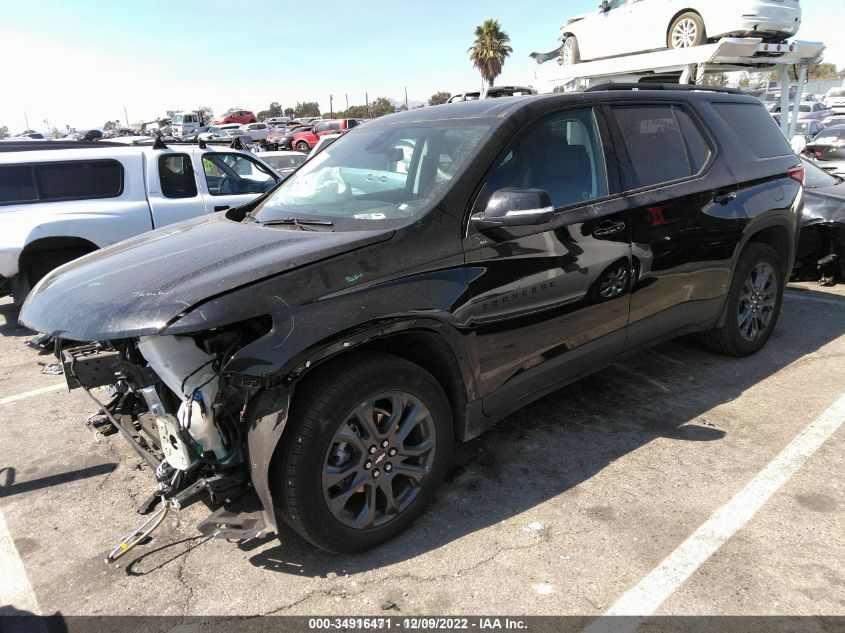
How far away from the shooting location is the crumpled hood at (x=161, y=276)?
2219mm

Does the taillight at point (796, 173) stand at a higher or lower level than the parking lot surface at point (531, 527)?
higher

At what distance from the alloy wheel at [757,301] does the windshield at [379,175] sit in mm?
2665

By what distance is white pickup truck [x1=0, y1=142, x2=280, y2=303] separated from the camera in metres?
5.79

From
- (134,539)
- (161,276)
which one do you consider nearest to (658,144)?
(161,276)

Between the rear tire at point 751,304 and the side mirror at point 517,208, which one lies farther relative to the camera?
the rear tire at point 751,304

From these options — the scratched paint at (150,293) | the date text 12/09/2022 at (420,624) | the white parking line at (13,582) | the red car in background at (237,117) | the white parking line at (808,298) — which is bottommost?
→ the date text 12/09/2022 at (420,624)

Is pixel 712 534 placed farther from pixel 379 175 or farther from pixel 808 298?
pixel 808 298

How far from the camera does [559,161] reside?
319 cm

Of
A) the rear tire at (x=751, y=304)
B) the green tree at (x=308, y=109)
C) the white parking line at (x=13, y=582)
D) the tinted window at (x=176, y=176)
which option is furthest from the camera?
the green tree at (x=308, y=109)

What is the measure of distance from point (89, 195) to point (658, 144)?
563 cm

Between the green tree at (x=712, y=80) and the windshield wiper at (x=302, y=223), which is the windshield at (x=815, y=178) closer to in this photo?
the green tree at (x=712, y=80)

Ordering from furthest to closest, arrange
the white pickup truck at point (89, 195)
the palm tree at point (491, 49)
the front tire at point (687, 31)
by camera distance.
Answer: the palm tree at point (491, 49)
the front tire at point (687, 31)
the white pickup truck at point (89, 195)

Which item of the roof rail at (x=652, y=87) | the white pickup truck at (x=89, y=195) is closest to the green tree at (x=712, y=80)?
the roof rail at (x=652, y=87)

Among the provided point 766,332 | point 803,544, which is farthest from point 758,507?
point 766,332
